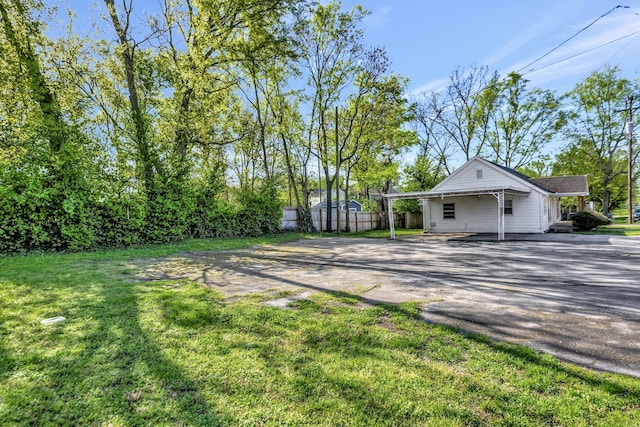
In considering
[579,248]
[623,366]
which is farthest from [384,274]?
[579,248]

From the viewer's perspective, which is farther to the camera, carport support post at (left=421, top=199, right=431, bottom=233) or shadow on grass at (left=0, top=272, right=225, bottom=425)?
carport support post at (left=421, top=199, right=431, bottom=233)

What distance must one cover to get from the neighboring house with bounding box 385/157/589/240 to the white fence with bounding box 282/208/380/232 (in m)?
4.17

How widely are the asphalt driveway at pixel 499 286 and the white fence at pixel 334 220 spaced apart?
9856mm

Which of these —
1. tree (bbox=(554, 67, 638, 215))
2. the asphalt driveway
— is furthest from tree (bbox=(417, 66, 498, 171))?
the asphalt driveway

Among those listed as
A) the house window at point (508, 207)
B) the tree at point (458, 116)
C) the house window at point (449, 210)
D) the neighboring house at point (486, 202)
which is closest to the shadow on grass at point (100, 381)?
the neighboring house at point (486, 202)

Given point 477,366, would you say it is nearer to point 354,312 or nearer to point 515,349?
point 515,349

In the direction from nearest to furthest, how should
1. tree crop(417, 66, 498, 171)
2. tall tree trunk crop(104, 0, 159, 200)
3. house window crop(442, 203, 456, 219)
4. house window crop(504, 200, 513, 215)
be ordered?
1. tall tree trunk crop(104, 0, 159, 200)
2. house window crop(504, 200, 513, 215)
3. house window crop(442, 203, 456, 219)
4. tree crop(417, 66, 498, 171)

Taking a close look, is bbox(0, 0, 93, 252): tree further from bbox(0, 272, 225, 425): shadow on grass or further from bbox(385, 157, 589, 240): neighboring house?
bbox(385, 157, 589, 240): neighboring house

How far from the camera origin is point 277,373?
6.60ft

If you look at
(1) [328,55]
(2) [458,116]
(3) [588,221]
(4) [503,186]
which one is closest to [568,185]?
(3) [588,221]

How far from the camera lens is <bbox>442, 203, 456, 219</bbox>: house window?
16298 mm

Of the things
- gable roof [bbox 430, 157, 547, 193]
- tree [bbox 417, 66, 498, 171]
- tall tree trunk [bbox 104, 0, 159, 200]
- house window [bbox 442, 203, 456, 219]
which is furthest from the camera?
tree [bbox 417, 66, 498, 171]

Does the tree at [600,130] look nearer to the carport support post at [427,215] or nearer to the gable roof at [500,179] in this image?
the gable roof at [500,179]

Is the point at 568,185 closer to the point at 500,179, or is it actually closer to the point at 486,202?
the point at 500,179
